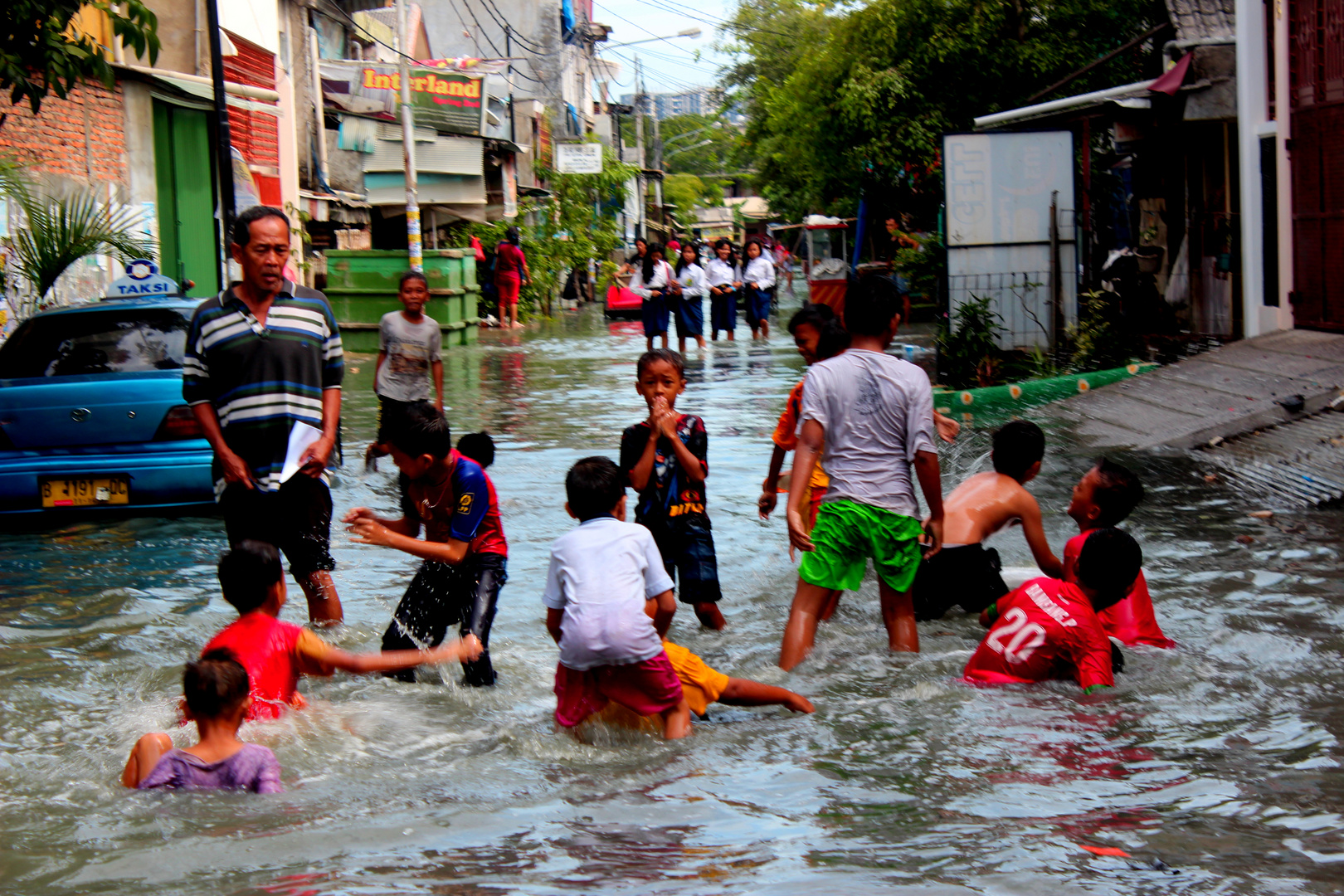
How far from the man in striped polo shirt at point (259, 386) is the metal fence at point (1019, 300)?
10475 millimetres

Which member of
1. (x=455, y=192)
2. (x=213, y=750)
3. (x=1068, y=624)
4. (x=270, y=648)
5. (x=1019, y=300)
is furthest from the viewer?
(x=455, y=192)

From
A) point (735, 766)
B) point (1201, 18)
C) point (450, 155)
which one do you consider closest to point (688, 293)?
point (1201, 18)

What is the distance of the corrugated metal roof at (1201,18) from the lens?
16609 mm

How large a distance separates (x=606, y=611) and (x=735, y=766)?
0.69 m

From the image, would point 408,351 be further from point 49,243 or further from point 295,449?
point 295,449

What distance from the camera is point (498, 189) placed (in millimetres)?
37969

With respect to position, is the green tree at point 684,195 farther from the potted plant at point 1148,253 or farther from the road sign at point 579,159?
the potted plant at point 1148,253

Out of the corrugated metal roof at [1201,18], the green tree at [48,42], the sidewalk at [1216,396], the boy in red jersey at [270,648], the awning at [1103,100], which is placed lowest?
the boy in red jersey at [270,648]

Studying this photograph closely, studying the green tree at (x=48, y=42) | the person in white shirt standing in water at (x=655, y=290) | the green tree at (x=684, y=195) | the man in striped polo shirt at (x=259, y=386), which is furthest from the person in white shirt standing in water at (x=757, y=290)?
the green tree at (x=684, y=195)

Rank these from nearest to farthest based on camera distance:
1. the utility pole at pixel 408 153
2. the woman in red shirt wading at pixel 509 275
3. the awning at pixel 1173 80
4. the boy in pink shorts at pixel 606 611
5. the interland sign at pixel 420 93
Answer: the boy in pink shorts at pixel 606 611 → the awning at pixel 1173 80 → the utility pole at pixel 408 153 → the woman in red shirt wading at pixel 509 275 → the interland sign at pixel 420 93

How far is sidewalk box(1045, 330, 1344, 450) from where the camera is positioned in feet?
34.3

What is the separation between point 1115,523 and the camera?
550cm

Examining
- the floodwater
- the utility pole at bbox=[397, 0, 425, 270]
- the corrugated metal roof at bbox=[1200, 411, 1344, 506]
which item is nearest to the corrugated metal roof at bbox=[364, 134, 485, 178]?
the utility pole at bbox=[397, 0, 425, 270]

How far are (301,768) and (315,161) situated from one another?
25.0 m
